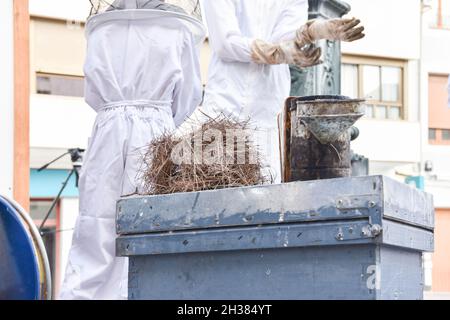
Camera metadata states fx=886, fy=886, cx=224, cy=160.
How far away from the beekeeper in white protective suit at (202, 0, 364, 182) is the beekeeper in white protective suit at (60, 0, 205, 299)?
14 centimetres

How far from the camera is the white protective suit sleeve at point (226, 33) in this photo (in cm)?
366

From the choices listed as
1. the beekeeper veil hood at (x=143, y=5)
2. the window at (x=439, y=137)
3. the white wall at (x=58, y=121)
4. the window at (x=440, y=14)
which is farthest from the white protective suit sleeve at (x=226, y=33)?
the window at (x=440, y=14)

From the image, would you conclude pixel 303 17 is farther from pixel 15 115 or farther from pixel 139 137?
pixel 15 115

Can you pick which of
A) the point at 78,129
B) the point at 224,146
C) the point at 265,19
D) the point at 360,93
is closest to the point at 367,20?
the point at 360,93

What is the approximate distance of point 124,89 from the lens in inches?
140

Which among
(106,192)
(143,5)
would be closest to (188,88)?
(143,5)

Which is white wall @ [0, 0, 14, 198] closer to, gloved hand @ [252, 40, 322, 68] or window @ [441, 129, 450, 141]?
gloved hand @ [252, 40, 322, 68]

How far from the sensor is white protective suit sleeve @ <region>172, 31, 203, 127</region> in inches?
146

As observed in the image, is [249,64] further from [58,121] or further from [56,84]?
[58,121]

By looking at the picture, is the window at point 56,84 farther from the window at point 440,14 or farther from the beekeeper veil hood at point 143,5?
the beekeeper veil hood at point 143,5

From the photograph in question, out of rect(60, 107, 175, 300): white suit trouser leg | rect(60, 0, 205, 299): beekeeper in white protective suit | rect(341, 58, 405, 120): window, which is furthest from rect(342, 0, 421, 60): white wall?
rect(60, 107, 175, 300): white suit trouser leg

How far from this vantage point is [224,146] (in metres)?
2.49
